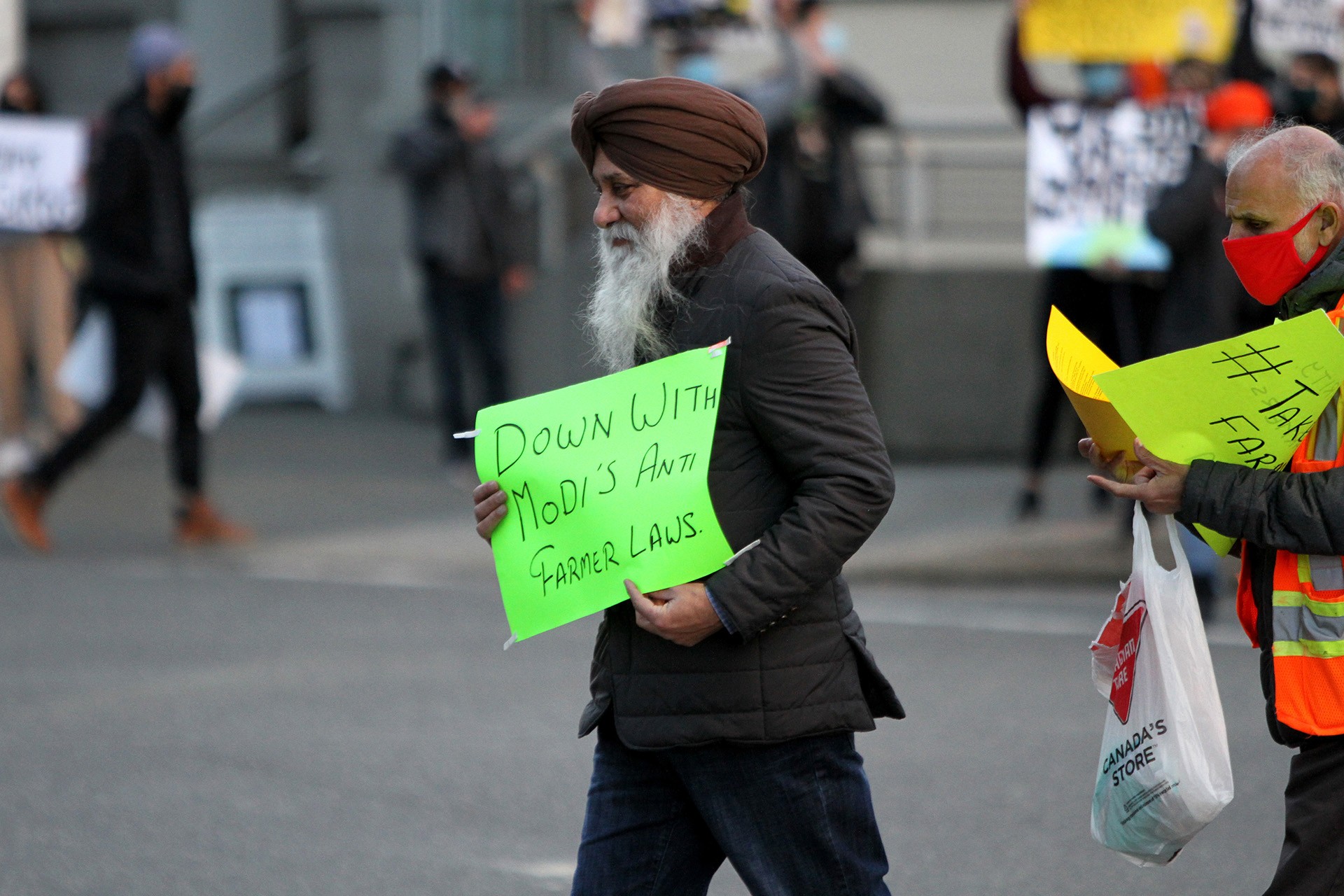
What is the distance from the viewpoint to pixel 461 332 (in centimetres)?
1212

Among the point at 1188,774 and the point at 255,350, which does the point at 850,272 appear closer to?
the point at 255,350

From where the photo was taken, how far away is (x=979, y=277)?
12.3 metres

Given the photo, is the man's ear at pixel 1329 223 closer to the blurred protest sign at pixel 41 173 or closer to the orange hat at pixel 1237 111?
the orange hat at pixel 1237 111

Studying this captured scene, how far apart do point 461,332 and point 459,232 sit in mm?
672

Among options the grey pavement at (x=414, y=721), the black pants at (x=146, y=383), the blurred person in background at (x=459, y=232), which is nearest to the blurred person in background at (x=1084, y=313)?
the grey pavement at (x=414, y=721)

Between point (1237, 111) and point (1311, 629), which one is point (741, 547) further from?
point (1237, 111)

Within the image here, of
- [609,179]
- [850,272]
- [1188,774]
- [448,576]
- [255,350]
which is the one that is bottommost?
[255,350]

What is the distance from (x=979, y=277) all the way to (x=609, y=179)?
30.6 feet

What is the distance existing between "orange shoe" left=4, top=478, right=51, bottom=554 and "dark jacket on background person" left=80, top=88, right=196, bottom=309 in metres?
0.98

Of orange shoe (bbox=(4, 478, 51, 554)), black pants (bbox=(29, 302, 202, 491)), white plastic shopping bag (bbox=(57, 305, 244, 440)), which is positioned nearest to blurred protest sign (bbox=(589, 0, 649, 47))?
white plastic shopping bag (bbox=(57, 305, 244, 440))

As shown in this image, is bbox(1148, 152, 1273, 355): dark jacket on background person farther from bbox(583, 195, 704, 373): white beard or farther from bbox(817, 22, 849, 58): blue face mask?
bbox(583, 195, 704, 373): white beard

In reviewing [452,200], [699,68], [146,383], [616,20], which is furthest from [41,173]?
[699,68]

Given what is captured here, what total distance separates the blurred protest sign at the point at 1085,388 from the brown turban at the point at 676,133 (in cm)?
59

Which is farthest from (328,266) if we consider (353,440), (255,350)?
(353,440)
